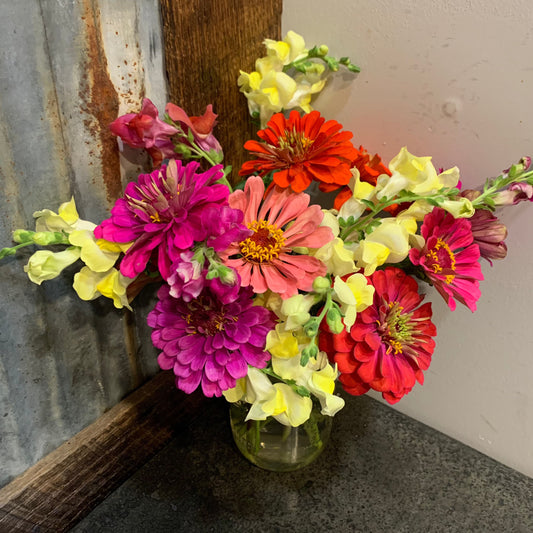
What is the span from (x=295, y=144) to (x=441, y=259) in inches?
9.4

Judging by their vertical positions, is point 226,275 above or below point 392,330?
above

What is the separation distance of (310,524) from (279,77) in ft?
2.21

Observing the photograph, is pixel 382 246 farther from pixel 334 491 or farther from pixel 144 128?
pixel 334 491

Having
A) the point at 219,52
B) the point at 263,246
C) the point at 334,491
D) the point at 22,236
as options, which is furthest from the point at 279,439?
the point at 219,52

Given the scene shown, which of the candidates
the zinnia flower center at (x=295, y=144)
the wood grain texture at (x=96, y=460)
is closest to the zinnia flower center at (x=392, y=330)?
the zinnia flower center at (x=295, y=144)

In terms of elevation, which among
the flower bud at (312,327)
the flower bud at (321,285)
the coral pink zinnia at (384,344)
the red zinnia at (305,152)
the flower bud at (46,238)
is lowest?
the coral pink zinnia at (384,344)

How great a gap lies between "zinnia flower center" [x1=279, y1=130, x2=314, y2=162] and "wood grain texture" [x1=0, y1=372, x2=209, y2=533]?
48 centimetres

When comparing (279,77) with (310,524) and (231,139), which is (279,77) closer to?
(231,139)

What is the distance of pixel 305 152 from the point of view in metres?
0.65

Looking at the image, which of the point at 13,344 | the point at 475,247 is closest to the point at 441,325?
the point at 475,247

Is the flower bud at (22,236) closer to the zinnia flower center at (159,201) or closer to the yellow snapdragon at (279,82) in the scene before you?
the zinnia flower center at (159,201)

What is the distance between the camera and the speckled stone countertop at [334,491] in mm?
769

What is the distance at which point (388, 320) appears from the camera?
650 millimetres

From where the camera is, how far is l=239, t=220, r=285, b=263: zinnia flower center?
23.1 inches
